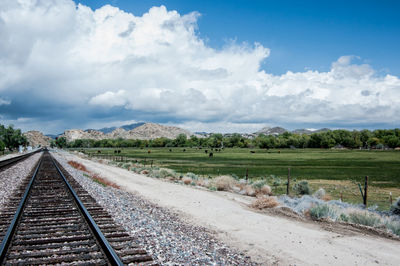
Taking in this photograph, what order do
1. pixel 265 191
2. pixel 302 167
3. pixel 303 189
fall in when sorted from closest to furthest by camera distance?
pixel 265 191
pixel 303 189
pixel 302 167

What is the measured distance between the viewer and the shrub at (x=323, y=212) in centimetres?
1339

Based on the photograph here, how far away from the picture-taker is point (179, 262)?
272 inches

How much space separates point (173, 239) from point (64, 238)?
9.02 ft

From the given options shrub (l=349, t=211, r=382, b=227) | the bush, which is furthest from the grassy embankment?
shrub (l=349, t=211, r=382, b=227)

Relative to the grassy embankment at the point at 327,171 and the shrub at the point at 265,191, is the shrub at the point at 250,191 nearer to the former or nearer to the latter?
the shrub at the point at 265,191

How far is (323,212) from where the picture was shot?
44.2 ft

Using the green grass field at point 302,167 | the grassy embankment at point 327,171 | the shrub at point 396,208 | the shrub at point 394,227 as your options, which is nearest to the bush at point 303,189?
the grassy embankment at point 327,171

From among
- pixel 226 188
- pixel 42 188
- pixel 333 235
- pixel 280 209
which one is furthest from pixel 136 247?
pixel 226 188

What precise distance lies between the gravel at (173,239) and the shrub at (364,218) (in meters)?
6.55

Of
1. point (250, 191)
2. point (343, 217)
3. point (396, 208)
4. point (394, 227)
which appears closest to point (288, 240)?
point (343, 217)

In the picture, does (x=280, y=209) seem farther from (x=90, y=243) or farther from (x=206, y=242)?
(x=90, y=243)

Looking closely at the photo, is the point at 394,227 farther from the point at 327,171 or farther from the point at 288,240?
the point at 327,171

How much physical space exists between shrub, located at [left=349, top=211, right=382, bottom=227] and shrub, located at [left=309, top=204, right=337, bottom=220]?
688 millimetres

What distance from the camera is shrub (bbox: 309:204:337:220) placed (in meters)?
13.4
